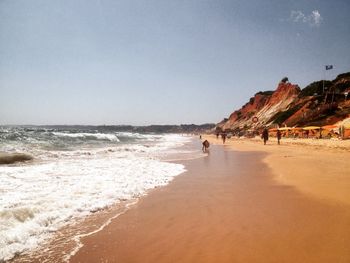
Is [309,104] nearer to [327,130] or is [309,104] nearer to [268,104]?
[327,130]

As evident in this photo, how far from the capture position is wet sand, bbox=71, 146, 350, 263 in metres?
4.20

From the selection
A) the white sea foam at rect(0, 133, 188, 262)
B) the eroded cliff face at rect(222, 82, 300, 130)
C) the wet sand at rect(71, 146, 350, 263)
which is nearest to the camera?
the wet sand at rect(71, 146, 350, 263)

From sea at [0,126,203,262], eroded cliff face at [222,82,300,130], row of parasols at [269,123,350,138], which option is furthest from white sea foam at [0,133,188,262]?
eroded cliff face at [222,82,300,130]

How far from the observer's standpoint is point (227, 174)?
1187 centimetres

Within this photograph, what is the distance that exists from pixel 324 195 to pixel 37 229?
669cm

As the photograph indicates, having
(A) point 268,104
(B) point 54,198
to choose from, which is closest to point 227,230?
(B) point 54,198

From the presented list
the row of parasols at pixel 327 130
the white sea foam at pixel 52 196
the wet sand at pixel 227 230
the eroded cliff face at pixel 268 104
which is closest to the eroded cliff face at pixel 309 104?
the eroded cliff face at pixel 268 104

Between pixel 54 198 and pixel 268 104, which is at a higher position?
pixel 268 104

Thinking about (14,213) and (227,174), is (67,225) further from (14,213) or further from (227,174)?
(227,174)

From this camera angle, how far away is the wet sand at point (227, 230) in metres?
4.20

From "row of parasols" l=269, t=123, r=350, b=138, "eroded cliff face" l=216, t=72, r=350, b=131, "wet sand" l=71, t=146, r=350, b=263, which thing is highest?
"eroded cliff face" l=216, t=72, r=350, b=131

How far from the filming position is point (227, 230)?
522 centimetres

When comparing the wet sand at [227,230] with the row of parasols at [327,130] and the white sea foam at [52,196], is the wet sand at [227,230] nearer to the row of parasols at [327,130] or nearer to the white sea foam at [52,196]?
the white sea foam at [52,196]

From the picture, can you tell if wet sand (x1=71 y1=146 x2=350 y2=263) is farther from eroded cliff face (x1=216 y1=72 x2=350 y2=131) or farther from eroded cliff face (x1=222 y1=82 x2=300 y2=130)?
eroded cliff face (x1=222 y1=82 x2=300 y2=130)
